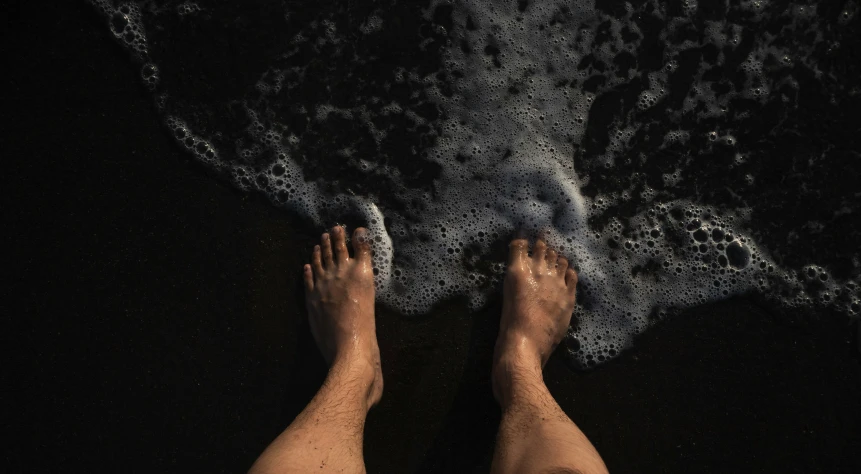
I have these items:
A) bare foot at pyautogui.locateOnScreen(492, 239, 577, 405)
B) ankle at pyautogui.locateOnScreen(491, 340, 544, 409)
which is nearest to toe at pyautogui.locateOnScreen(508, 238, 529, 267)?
bare foot at pyautogui.locateOnScreen(492, 239, 577, 405)

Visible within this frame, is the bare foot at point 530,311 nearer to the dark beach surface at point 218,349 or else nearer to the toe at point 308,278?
the dark beach surface at point 218,349

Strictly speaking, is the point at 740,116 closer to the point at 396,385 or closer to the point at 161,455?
the point at 396,385

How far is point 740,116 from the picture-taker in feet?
6.26

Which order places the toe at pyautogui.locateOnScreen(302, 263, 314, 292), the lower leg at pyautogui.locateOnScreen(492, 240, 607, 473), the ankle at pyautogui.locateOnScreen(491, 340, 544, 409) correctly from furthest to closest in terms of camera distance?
1. the toe at pyautogui.locateOnScreen(302, 263, 314, 292)
2. the ankle at pyautogui.locateOnScreen(491, 340, 544, 409)
3. the lower leg at pyautogui.locateOnScreen(492, 240, 607, 473)

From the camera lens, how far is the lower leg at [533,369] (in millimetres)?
1495

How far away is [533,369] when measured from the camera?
1707 millimetres

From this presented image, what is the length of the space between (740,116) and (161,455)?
89.8 inches

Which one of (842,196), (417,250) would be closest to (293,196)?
(417,250)

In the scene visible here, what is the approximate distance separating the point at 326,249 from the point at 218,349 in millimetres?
483

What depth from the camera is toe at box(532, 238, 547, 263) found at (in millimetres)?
1837

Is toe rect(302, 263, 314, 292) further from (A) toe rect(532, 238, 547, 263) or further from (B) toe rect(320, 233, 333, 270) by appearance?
(A) toe rect(532, 238, 547, 263)

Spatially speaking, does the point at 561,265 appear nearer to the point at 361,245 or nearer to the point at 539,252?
the point at 539,252

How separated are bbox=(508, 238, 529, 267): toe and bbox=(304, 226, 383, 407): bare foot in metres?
0.48

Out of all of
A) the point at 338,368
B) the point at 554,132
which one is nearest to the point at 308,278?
the point at 338,368
